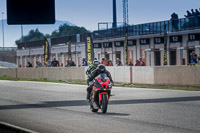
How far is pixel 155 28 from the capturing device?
41.8 metres

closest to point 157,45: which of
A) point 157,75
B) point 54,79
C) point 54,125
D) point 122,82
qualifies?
point 54,79

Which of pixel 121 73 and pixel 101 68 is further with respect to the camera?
pixel 121 73

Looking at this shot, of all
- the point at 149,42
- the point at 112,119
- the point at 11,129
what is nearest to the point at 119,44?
the point at 149,42

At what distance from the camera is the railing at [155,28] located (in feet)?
123

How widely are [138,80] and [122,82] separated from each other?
2.09 meters

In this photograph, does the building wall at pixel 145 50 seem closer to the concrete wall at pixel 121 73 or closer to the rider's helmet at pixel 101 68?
the concrete wall at pixel 121 73

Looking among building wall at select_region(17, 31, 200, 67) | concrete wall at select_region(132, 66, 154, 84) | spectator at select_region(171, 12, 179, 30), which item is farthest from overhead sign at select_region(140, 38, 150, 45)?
concrete wall at select_region(132, 66, 154, 84)

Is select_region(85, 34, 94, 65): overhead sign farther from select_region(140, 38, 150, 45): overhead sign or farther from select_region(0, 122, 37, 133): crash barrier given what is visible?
select_region(0, 122, 37, 133): crash barrier

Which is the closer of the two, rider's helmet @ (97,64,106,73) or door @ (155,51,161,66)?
rider's helmet @ (97,64,106,73)

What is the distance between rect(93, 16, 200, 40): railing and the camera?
1473 inches

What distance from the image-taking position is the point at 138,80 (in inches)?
1048

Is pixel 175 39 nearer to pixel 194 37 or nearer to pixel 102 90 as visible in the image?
pixel 194 37

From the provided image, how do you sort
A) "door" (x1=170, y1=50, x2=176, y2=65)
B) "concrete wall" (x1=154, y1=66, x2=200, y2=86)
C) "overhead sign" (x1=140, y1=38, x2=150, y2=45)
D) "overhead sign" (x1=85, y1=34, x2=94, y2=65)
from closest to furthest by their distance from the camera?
"concrete wall" (x1=154, y1=66, x2=200, y2=86) < "door" (x1=170, y1=50, x2=176, y2=65) < "overhead sign" (x1=85, y1=34, x2=94, y2=65) < "overhead sign" (x1=140, y1=38, x2=150, y2=45)

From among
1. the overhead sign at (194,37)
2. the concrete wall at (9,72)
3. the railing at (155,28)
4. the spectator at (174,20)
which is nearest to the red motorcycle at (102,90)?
the railing at (155,28)
